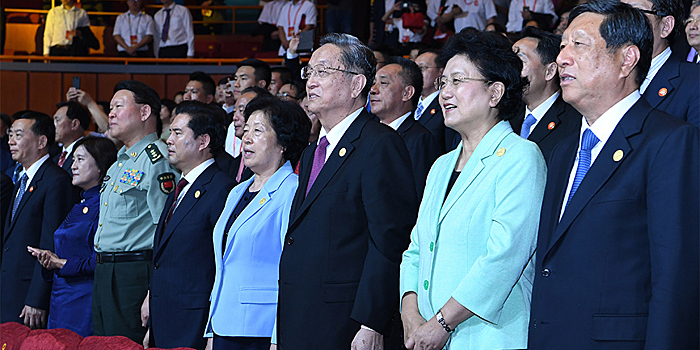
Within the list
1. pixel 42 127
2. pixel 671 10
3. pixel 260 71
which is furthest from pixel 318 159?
pixel 260 71

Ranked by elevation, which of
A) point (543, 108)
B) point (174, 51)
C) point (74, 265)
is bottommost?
point (74, 265)

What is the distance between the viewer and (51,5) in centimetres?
1023

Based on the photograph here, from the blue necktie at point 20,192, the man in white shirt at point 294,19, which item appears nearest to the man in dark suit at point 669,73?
the blue necktie at point 20,192

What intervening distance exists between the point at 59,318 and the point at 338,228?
2.03 meters

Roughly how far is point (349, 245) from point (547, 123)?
0.95m

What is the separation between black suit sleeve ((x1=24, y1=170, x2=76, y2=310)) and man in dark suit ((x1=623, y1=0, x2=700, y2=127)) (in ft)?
9.88

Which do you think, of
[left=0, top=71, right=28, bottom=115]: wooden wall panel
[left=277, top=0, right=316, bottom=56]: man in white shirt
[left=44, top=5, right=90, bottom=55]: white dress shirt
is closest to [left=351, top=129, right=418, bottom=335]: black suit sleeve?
[left=277, top=0, right=316, bottom=56]: man in white shirt

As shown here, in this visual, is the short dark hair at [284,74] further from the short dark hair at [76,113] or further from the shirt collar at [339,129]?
the shirt collar at [339,129]

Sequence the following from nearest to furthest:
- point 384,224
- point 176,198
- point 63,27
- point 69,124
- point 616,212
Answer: point 616,212
point 384,224
point 176,198
point 69,124
point 63,27

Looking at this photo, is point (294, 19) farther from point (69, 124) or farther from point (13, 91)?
point (13, 91)

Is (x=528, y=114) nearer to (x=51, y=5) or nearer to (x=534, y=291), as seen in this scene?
(x=534, y=291)

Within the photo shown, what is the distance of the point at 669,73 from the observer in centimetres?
237

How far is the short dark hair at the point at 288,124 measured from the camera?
288cm

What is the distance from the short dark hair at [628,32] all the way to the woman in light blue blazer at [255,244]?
4.41 feet
